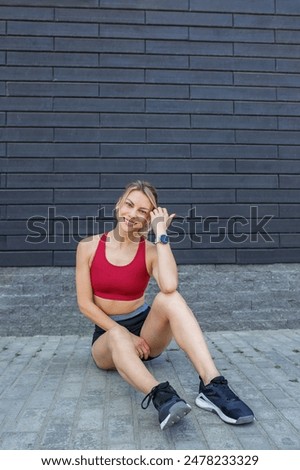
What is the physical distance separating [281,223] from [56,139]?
9.47ft

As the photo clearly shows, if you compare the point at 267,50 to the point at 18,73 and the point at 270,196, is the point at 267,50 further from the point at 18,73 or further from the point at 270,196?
the point at 18,73

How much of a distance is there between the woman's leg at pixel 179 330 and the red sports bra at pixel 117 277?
0.28 m

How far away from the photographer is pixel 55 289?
4895 millimetres

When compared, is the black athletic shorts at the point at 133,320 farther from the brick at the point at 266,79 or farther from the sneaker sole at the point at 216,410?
the brick at the point at 266,79

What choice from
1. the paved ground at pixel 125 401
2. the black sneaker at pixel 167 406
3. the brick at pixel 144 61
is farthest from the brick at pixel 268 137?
the black sneaker at pixel 167 406

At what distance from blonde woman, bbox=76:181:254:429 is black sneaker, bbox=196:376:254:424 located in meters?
0.01

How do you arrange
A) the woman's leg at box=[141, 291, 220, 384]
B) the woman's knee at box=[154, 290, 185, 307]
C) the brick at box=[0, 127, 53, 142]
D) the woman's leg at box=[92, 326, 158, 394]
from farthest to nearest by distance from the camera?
the brick at box=[0, 127, 53, 142] → the woman's knee at box=[154, 290, 185, 307] → the woman's leg at box=[141, 291, 220, 384] → the woman's leg at box=[92, 326, 158, 394]

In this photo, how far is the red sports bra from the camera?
3.11 m

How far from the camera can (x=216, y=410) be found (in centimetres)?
242

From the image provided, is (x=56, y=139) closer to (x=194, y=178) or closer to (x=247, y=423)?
(x=194, y=178)

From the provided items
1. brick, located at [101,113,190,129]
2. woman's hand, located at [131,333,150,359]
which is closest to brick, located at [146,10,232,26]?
brick, located at [101,113,190,129]

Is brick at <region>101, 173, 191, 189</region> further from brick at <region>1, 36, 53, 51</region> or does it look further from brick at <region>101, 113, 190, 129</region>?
brick at <region>1, 36, 53, 51</region>
